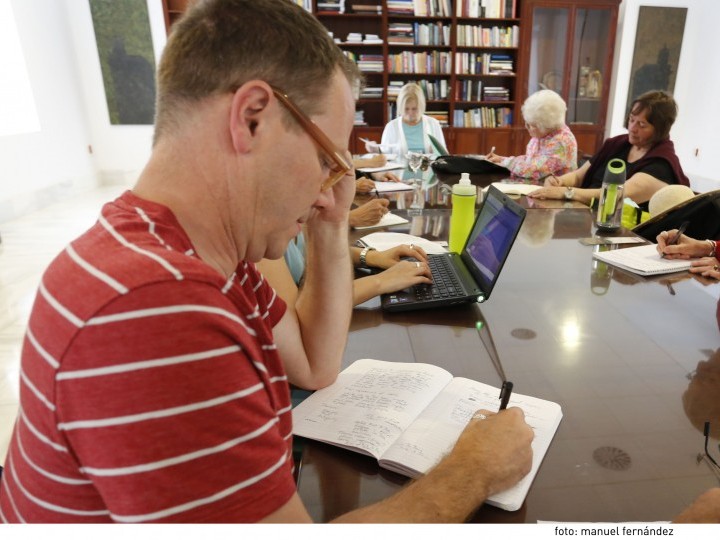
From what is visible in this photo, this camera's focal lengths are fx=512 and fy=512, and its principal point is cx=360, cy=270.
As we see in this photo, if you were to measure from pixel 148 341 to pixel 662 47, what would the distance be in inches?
272

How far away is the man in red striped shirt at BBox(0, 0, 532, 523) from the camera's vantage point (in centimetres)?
40

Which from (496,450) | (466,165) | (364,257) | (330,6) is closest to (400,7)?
(330,6)

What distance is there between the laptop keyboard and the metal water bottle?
776mm

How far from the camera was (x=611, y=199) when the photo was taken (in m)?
1.82

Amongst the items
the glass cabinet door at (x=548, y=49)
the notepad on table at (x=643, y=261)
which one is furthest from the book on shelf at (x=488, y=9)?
the notepad on table at (x=643, y=261)

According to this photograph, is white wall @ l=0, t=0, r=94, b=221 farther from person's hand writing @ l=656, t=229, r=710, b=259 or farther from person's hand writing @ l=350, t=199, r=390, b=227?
person's hand writing @ l=656, t=229, r=710, b=259

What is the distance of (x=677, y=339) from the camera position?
1.05m

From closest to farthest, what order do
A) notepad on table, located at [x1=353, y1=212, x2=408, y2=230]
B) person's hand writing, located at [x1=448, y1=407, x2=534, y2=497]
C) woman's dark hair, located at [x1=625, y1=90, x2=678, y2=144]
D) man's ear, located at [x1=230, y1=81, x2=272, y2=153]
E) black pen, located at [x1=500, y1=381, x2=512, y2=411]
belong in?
1. man's ear, located at [x1=230, y1=81, x2=272, y2=153]
2. person's hand writing, located at [x1=448, y1=407, x2=534, y2=497]
3. black pen, located at [x1=500, y1=381, x2=512, y2=411]
4. notepad on table, located at [x1=353, y1=212, x2=408, y2=230]
5. woman's dark hair, located at [x1=625, y1=90, x2=678, y2=144]

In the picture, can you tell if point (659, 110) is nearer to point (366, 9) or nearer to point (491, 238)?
point (491, 238)

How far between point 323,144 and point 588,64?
6066mm

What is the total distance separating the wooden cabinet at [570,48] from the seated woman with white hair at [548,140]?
255 centimetres

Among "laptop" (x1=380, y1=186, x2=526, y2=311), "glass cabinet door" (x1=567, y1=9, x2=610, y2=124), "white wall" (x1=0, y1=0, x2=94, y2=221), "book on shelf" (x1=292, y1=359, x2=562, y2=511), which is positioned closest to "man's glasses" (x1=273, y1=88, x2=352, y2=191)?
"book on shelf" (x1=292, y1=359, x2=562, y2=511)

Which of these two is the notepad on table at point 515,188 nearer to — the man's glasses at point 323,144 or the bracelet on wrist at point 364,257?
the bracelet on wrist at point 364,257
